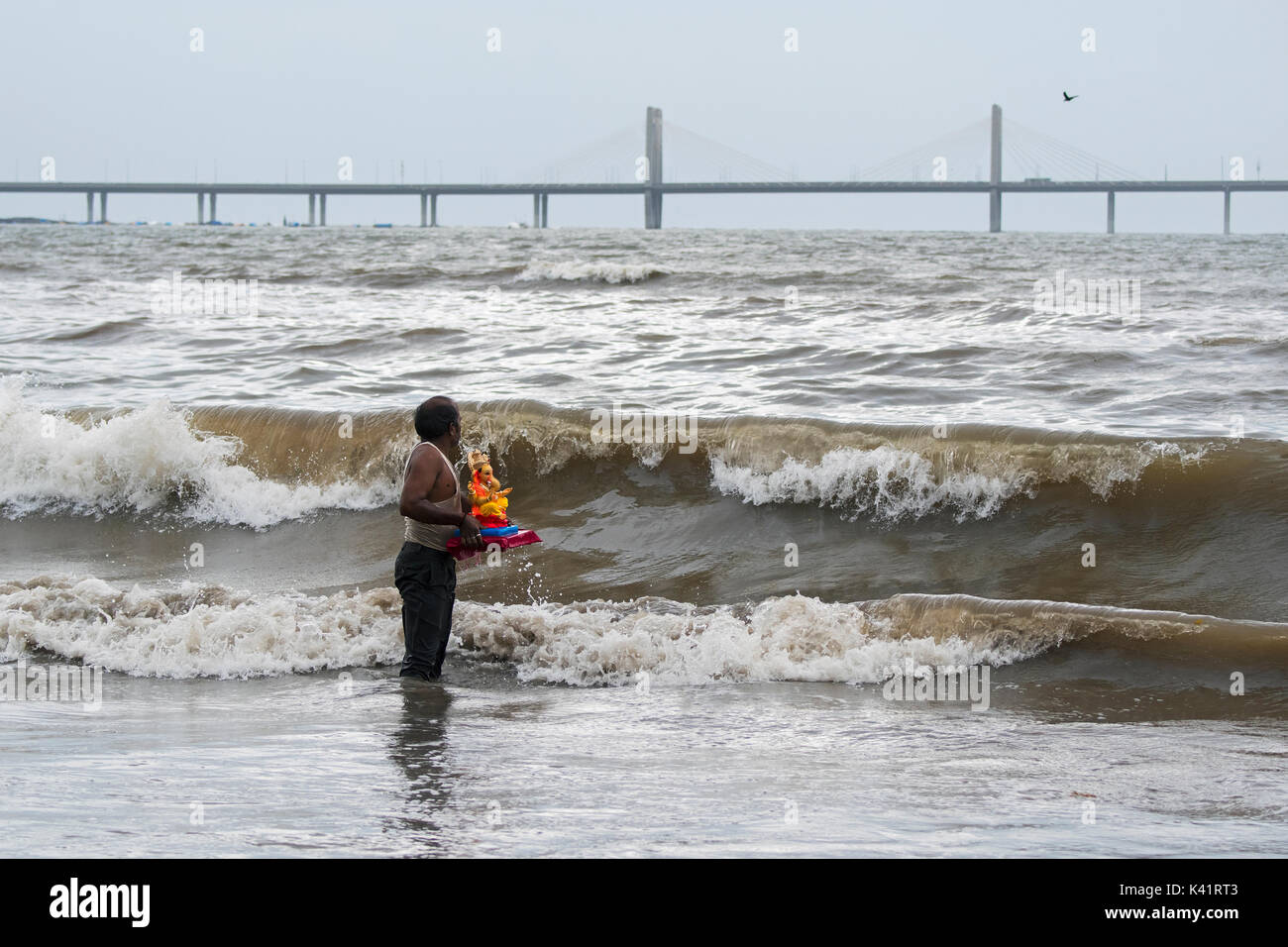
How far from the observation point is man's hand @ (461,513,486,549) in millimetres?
6039

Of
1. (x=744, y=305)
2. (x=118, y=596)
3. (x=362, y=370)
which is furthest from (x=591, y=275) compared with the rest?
(x=118, y=596)

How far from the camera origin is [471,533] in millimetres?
6051

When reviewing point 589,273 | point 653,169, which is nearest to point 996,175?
point 653,169

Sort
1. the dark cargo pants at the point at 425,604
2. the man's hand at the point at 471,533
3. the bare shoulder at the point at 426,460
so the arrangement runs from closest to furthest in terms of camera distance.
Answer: the man's hand at the point at 471,533
the bare shoulder at the point at 426,460
the dark cargo pants at the point at 425,604

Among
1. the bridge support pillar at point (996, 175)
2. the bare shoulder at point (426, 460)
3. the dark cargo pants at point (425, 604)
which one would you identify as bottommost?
the dark cargo pants at point (425, 604)

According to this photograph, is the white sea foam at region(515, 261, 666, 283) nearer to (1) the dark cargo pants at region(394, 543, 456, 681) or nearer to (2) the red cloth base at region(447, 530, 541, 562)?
(1) the dark cargo pants at region(394, 543, 456, 681)

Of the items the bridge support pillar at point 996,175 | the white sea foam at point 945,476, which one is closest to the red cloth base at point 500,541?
the white sea foam at point 945,476

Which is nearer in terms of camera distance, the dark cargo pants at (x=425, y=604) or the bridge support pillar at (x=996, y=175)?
the dark cargo pants at (x=425, y=604)

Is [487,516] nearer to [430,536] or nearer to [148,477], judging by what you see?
[430,536]

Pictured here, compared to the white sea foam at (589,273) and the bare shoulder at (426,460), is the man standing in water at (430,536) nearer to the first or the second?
the bare shoulder at (426,460)

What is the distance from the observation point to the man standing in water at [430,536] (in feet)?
20.0

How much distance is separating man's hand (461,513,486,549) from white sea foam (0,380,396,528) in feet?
15.6

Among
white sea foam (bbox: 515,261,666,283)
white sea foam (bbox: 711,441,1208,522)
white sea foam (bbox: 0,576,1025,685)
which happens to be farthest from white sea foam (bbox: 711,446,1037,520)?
white sea foam (bbox: 515,261,666,283)
